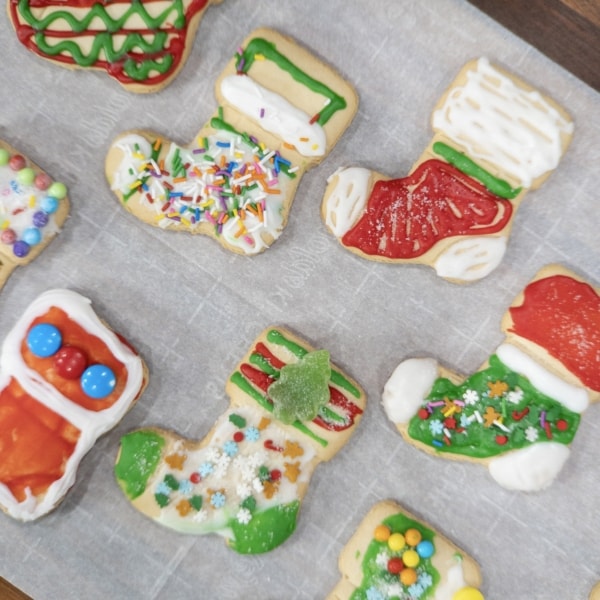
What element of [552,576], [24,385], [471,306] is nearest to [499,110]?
[471,306]

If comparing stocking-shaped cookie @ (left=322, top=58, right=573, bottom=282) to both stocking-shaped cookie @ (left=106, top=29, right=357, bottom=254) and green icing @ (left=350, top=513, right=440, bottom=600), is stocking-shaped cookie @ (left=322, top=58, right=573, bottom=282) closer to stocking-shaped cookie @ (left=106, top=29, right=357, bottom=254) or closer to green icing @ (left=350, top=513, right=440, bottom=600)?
stocking-shaped cookie @ (left=106, top=29, right=357, bottom=254)

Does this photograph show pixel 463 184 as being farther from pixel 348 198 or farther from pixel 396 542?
pixel 396 542

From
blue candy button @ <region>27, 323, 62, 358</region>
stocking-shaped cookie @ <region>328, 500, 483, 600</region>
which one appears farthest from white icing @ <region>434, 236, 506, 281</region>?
blue candy button @ <region>27, 323, 62, 358</region>

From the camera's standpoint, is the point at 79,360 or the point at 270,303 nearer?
the point at 79,360

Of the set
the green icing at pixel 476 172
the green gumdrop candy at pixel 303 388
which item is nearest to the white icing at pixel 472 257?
→ the green icing at pixel 476 172

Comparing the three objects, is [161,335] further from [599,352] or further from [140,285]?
[599,352]
